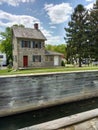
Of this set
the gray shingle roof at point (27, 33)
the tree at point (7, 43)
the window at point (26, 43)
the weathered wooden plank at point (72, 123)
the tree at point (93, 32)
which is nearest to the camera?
the weathered wooden plank at point (72, 123)

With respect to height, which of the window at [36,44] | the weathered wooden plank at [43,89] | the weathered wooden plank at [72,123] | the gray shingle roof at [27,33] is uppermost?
the gray shingle roof at [27,33]

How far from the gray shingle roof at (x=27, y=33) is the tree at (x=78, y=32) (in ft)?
16.6

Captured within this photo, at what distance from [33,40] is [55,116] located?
1653 centimetres

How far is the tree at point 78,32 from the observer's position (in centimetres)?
2714

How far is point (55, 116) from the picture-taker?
867 cm

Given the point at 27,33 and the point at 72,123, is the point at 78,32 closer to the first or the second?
the point at 27,33

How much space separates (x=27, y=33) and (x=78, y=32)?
24.6 ft

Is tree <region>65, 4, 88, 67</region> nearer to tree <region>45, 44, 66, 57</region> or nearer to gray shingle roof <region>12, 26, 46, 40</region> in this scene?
gray shingle roof <region>12, 26, 46, 40</region>

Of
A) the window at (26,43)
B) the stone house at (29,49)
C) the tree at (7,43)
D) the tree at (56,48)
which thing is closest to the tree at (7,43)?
the tree at (7,43)

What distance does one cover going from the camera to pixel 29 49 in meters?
23.8

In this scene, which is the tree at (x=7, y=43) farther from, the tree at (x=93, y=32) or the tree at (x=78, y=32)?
the tree at (x=93, y=32)

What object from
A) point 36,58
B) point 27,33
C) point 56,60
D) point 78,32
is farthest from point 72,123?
point 78,32

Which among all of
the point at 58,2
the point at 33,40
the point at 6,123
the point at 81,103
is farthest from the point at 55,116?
the point at 58,2

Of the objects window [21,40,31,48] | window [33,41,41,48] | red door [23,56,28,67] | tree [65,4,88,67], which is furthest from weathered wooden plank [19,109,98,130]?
tree [65,4,88,67]
